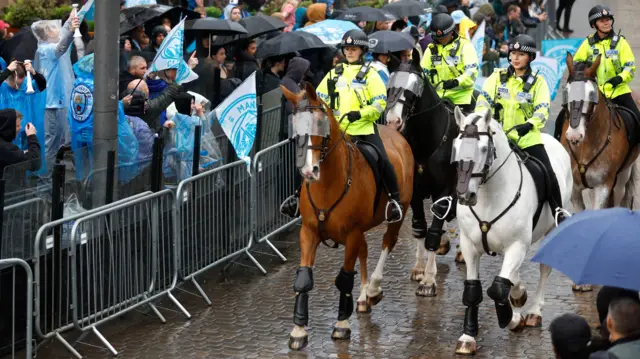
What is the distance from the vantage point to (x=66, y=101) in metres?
14.5

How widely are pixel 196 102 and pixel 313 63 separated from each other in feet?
A: 15.3

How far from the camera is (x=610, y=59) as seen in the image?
15.2m

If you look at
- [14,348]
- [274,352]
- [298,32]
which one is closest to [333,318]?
[274,352]

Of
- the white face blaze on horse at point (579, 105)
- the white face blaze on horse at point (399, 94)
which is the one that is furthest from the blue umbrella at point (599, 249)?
the white face blaze on horse at point (579, 105)

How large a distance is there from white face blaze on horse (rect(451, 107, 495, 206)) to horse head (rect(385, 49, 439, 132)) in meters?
2.27

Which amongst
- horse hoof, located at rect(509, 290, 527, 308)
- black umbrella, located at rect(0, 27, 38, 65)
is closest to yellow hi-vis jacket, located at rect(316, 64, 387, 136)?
horse hoof, located at rect(509, 290, 527, 308)

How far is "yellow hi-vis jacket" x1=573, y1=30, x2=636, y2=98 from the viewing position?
15070 millimetres

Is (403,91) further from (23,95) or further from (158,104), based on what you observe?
(23,95)

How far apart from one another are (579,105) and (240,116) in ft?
12.5

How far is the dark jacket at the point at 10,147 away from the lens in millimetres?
11555

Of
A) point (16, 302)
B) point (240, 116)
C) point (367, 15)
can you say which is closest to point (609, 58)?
point (240, 116)

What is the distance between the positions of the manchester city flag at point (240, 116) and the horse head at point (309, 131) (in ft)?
8.53

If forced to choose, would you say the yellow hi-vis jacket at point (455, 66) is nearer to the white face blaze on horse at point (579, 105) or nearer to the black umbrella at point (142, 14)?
the white face blaze on horse at point (579, 105)

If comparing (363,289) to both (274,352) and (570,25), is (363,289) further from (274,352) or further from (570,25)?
(570,25)
